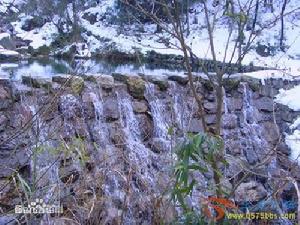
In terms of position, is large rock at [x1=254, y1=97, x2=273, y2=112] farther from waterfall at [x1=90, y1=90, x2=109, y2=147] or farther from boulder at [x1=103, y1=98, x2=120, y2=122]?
waterfall at [x1=90, y1=90, x2=109, y2=147]

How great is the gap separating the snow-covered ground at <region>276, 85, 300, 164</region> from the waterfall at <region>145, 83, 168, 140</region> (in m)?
1.64

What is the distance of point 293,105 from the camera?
6.34 meters

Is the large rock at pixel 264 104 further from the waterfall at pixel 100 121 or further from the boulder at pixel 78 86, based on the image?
the boulder at pixel 78 86

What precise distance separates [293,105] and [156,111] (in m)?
2.24

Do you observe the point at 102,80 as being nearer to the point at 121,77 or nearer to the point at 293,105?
the point at 121,77

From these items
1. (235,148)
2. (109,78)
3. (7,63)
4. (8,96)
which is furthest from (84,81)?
(7,63)

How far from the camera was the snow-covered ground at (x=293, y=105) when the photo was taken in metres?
5.78

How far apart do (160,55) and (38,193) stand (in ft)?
43.8

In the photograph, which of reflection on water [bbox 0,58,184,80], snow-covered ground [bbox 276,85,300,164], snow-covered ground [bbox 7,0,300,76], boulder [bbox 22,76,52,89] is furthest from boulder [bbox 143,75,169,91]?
snow-covered ground [bbox 7,0,300,76]

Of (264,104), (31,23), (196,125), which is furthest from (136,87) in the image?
(31,23)

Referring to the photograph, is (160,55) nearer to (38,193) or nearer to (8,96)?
(8,96)

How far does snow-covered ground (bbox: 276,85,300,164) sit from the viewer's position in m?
5.78

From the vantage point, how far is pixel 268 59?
51.2 ft

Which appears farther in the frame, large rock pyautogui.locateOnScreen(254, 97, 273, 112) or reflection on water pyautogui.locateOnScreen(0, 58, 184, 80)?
reflection on water pyautogui.locateOnScreen(0, 58, 184, 80)
